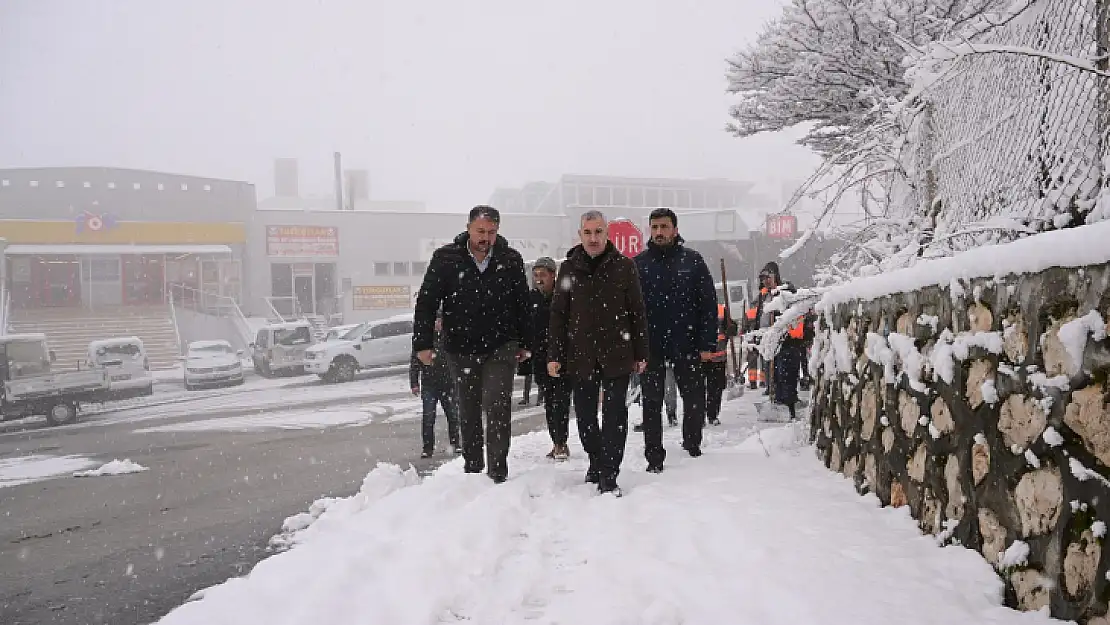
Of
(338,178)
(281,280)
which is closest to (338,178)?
(338,178)

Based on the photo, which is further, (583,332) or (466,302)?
(466,302)

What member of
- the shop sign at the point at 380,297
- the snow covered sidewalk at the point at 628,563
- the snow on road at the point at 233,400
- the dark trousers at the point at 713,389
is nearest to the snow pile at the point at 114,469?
the snow covered sidewalk at the point at 628,563

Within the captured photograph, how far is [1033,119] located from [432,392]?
5.44 m

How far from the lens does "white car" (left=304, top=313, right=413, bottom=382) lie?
20.8 meters

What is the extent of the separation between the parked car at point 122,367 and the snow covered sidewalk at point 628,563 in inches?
608

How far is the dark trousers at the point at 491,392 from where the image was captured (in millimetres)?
5055

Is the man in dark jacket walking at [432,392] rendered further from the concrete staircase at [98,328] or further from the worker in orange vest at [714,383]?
the concrete staircase at [98,328]

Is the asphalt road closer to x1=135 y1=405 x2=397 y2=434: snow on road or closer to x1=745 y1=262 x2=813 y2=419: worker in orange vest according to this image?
x1=135 y1=405 x2=397 y2=434: snow on road

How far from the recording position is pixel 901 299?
346 centimetres

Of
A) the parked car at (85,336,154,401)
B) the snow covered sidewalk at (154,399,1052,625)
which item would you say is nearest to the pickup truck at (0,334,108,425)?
the parked car at (85,336,154,401)

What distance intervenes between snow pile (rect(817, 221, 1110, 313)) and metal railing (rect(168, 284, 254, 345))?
34.0 metres

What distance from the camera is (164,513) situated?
615 centimetres

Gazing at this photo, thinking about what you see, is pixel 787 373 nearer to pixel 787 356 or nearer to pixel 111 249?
pixel 787 356

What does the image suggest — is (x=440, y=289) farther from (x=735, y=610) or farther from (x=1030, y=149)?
(x=1030, y=149)
